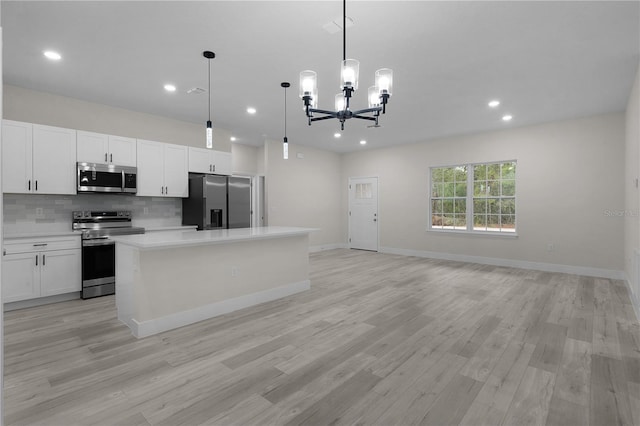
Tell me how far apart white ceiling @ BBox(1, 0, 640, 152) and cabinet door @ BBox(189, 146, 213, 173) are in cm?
70

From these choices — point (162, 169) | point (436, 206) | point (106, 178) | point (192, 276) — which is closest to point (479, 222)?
point (436, 206)

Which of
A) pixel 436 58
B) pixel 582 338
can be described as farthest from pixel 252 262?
Answer: pixel 582 338

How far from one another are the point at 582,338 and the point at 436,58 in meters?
2.99

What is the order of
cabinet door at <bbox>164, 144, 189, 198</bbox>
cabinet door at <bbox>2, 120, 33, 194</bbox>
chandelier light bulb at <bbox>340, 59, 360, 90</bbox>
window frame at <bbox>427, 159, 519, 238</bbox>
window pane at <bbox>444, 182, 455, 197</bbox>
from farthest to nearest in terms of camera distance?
window pane at <bbox>444, 182, 455, 197</bbox>
window frame at <bbox>427, 159, 519, 238</bbox>
cabinet door at <bbox>164, 144, 189, 198</bbox>
cabinet door at <bbox>2, 120, 33, 194</bbox>
chandelier light bulb at <bbox>340, 59, 360, 90</bbox>

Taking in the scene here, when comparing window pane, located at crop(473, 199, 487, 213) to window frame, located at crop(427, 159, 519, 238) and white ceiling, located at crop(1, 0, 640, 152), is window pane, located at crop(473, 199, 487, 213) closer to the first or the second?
window frame, located at crop(427, 159, 519, 238)

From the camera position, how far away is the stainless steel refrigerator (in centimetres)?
525

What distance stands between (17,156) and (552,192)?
7949 millimetres

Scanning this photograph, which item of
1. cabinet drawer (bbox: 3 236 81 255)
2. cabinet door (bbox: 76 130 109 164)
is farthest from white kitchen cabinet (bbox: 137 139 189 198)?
cabinet drawer (bbox: 3 236 81 255)

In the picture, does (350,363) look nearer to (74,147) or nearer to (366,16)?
(366,16)

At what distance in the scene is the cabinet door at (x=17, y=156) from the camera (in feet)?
12.5

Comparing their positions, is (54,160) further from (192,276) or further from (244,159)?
(244,159)

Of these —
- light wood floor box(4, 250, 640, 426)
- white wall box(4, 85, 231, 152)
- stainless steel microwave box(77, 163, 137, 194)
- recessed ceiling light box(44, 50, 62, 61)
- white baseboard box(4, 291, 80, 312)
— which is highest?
recessed ceiling light box(44, 50, 62, 61)

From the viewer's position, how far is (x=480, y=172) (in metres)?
6.76

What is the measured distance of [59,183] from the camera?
4184mm
